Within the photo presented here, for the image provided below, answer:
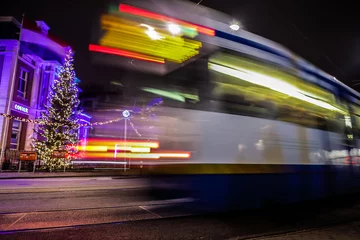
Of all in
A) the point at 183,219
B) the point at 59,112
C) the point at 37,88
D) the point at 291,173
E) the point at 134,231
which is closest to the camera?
the point at 134,231

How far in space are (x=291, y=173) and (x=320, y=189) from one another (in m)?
1.73

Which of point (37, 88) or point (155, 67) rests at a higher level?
point (37, 88)

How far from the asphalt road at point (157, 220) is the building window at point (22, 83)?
17895 millimetres

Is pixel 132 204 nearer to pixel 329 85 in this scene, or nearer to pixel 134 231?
pixel 134 231

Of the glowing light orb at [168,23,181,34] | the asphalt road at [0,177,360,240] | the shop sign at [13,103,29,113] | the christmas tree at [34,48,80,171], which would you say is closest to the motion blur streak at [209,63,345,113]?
the glowing light orb at [168,23,181,34]

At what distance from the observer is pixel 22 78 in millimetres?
22609

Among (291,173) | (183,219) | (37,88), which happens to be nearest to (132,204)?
(183,219)

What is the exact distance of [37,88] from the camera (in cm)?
2384

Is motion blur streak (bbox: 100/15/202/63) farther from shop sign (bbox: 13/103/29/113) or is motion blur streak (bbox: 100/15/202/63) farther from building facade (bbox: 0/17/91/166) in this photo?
shop sign (bbox: 13/103/29/113)

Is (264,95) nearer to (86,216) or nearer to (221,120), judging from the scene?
(221,120)

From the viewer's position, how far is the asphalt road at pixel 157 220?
4395mm

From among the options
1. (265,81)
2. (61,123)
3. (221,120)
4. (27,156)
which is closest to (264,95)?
(265,81)

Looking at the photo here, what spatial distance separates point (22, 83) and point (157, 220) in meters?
22.5

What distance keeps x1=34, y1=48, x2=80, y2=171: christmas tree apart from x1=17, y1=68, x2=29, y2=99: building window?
13.1ft
